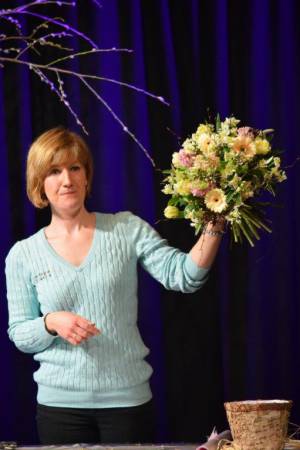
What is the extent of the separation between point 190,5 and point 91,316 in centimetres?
138

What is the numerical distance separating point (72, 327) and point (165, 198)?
3.85 ft

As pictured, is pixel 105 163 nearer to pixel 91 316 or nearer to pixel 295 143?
pixel 295 143

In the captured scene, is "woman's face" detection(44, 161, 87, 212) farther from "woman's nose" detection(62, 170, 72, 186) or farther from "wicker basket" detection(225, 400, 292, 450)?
"wicker basket" detection(225, 400, 292, 450)

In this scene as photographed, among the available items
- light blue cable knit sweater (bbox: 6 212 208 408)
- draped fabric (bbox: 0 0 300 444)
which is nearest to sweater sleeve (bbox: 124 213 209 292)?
light blue cable knit sweater (bbox: 6 212 208 408)

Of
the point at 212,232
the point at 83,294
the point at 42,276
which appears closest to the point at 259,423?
the point at 212,232

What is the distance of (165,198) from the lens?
307 cm

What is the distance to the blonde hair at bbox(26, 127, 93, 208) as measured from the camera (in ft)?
7.32

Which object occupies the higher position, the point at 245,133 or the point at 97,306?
the point at 245,133

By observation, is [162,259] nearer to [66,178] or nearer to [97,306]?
[97,306]

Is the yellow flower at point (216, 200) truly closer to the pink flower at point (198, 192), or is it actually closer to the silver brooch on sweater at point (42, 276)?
the pink flower at point (198, 192)

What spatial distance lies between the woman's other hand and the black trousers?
210 millimetres

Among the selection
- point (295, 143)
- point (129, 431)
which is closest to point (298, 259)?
point (295, 143)

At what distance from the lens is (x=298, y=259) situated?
3.06m

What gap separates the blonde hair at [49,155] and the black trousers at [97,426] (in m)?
0.59
